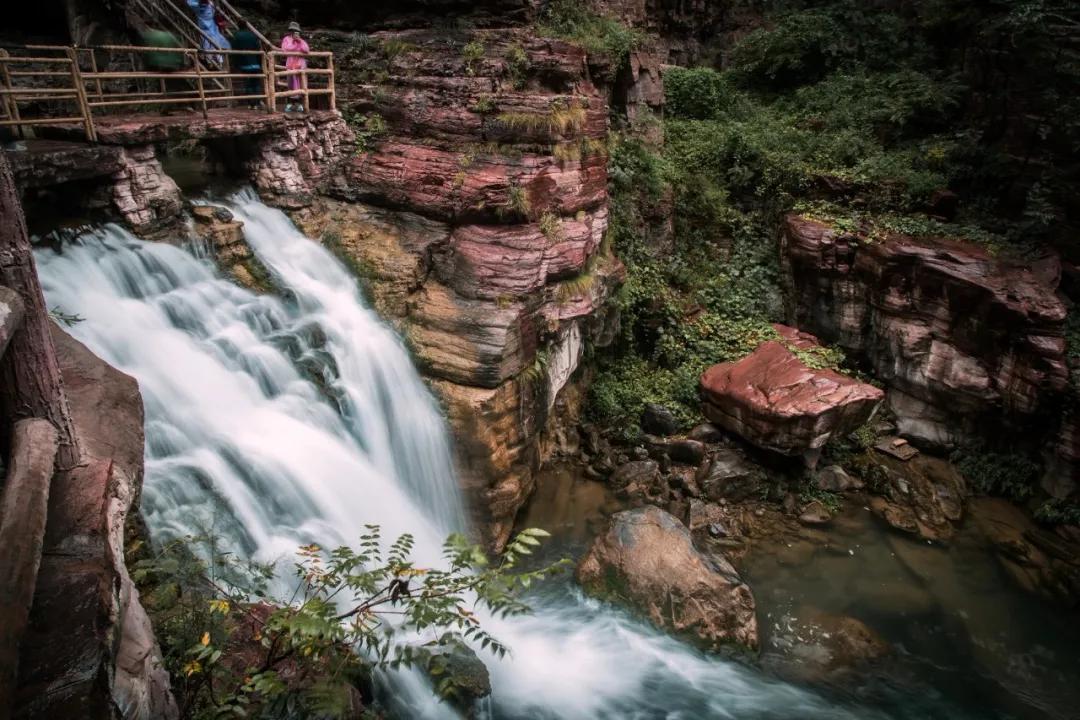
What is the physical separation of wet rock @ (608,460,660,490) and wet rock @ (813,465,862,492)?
2.72 metres

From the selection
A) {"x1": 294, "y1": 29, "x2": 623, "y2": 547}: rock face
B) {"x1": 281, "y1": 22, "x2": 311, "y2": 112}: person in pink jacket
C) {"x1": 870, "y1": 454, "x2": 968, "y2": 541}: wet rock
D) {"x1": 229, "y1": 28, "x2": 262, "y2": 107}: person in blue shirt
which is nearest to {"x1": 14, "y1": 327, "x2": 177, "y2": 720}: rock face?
{"x1": 294, "y1": 29, "x2": 623, "y2": 547}: rock face

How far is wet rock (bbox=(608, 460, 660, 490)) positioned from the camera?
1032 centimetres

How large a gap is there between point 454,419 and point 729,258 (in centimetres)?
813

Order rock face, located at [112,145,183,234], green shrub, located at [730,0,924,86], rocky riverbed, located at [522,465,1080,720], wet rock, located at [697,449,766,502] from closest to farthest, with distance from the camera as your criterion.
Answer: rocky riverbed, located at [522,465,1080,720] < rock face, located at [112,145,183,234] < wet rock, located at [697,449,766,502] < green shrub, located at [730,0,924,86]

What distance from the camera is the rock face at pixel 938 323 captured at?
999 centimetres

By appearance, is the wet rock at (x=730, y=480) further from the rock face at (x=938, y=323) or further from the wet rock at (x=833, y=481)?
the rock face at (x=938, y=323)

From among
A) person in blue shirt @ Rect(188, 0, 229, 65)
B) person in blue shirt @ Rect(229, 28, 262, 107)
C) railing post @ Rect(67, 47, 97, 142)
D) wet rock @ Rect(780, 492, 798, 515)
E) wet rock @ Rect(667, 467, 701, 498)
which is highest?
person in blue shirt @ Rect(188, 0, 229, 65)

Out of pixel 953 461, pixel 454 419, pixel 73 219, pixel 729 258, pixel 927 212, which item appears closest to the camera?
pixel 73 219

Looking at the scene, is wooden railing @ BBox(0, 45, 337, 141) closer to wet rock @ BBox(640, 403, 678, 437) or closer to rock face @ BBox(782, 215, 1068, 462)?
wet rock @ BBox(640, 403, 678, 437)

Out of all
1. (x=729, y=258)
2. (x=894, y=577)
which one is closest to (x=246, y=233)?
(x=729, y=258)

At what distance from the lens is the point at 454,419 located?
862 centimetres

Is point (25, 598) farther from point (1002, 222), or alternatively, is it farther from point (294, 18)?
point (1002, 222)

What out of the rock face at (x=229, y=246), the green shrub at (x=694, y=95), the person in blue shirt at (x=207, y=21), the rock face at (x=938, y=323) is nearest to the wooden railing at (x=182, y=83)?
the person in blue shirt at (x=207, y=21)

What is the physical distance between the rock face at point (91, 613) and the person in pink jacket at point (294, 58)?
311 inches
